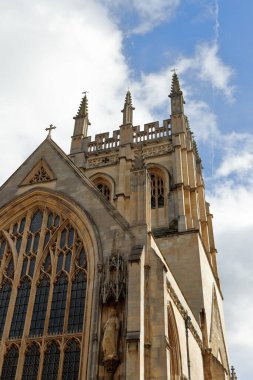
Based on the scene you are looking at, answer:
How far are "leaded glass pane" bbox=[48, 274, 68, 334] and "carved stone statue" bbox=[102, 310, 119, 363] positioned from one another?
229 centimetres

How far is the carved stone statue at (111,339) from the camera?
15.4 metres

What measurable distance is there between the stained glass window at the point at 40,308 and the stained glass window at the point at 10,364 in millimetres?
889

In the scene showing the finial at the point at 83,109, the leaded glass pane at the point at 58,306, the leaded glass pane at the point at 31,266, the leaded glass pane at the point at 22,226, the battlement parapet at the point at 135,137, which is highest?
the finial at the point at 83,109

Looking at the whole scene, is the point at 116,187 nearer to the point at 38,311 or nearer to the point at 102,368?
the point at 38,311

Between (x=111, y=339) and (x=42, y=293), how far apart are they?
4262 mm

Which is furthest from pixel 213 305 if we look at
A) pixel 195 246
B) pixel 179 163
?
pixel 179 163

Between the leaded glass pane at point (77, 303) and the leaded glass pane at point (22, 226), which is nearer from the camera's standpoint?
the leaded glass pane at point (77, 303)

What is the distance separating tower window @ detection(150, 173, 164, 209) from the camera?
35781 mm

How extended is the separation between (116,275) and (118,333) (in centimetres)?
213

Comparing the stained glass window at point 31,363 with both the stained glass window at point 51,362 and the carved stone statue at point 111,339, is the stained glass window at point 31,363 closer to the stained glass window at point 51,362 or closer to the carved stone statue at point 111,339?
the stained glass window at point 51,362

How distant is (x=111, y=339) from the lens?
A: 1562 centimetres

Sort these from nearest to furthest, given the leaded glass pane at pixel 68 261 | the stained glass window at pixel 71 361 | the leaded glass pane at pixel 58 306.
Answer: the stained glass window at pixel 71 361
the leaded glass pane at pixel 58 306
the leaded glass pane at pixel 68 261

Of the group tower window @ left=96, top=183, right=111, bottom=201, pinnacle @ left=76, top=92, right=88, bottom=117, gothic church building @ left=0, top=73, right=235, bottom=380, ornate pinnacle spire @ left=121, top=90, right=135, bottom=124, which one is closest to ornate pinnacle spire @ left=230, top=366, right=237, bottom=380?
gothic church building @ left=0, top=73, right=235, bottom=380

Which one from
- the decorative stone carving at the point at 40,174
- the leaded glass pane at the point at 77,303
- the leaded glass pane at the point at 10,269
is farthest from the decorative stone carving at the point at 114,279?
the decorative stone carving at the point at 40,174
